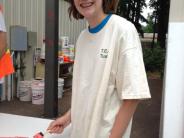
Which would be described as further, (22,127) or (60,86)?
(60,86)

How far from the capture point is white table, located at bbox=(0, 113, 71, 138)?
1594 mm

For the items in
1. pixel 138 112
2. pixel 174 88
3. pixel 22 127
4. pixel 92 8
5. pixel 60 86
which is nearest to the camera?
pixel 92 8

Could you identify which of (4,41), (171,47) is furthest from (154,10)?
(4,41)

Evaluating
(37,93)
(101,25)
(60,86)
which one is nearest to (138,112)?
(60,86)

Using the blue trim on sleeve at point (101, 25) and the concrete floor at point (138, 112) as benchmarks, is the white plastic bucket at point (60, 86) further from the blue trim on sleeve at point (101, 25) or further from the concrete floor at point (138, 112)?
the blue trim on sleeve at point (101, 25)

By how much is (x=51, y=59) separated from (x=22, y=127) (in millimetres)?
3851

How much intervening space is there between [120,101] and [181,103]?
166 cm

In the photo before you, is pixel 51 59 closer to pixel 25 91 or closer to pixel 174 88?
pixel 25 91

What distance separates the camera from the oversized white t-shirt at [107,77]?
1138 mm

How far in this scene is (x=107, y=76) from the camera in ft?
3.88

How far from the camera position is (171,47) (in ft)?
10.3

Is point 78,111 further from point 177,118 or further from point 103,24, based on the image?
point 177,118

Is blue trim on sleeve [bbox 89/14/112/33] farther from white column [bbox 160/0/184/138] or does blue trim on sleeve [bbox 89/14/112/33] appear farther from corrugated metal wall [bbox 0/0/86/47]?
corrugated metal wall [bbox 0/0/86/47]

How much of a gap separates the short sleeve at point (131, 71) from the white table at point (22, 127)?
0.59 metres
